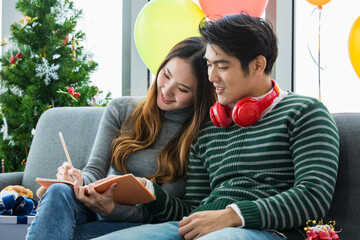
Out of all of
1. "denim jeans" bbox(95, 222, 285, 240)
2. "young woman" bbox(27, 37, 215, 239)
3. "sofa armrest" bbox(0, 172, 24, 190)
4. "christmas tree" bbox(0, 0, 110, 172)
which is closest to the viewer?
"denim jeans" bbox(95, 222, 285, 240)

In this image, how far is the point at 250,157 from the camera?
4.58 ft

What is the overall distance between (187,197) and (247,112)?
0.41 meters

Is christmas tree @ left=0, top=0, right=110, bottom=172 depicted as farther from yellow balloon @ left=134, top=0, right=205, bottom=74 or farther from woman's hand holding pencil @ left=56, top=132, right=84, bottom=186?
woman's hand holding pencil @ left=56, top=132, right=84, bottom=186

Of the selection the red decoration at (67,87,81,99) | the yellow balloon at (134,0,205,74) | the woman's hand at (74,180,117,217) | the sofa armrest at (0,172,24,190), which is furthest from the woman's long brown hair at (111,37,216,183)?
the red decoration at (67,87,81,99)

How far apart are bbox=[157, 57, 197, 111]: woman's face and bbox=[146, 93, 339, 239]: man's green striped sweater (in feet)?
0.53

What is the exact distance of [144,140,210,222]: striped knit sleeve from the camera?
1505 millimetres

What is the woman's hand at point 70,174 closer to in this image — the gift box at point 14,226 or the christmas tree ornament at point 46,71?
the gift box at point 14,226

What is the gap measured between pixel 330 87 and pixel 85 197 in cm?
196

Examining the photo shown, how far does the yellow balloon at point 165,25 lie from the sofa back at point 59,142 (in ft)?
1.37

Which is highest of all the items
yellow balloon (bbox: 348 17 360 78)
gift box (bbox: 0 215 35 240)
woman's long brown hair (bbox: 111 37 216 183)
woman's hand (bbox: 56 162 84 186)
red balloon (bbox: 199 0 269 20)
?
red balloon (bbox: 199 0 269 20)

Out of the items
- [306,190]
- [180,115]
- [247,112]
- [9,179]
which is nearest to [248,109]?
[247,112]

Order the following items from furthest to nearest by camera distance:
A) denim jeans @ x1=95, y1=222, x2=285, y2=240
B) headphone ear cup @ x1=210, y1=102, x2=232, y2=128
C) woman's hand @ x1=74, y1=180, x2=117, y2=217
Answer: headphone ear cup @ x1=210, y1=102, x2=232, y2=128 < woman's hand @ x1=74, y1=180, x2=117, y2=217 < denim jeans @ x1=95, y1=222, x2=285, y2=240

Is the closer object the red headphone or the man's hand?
the man's hand

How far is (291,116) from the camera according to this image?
4.39 feet
